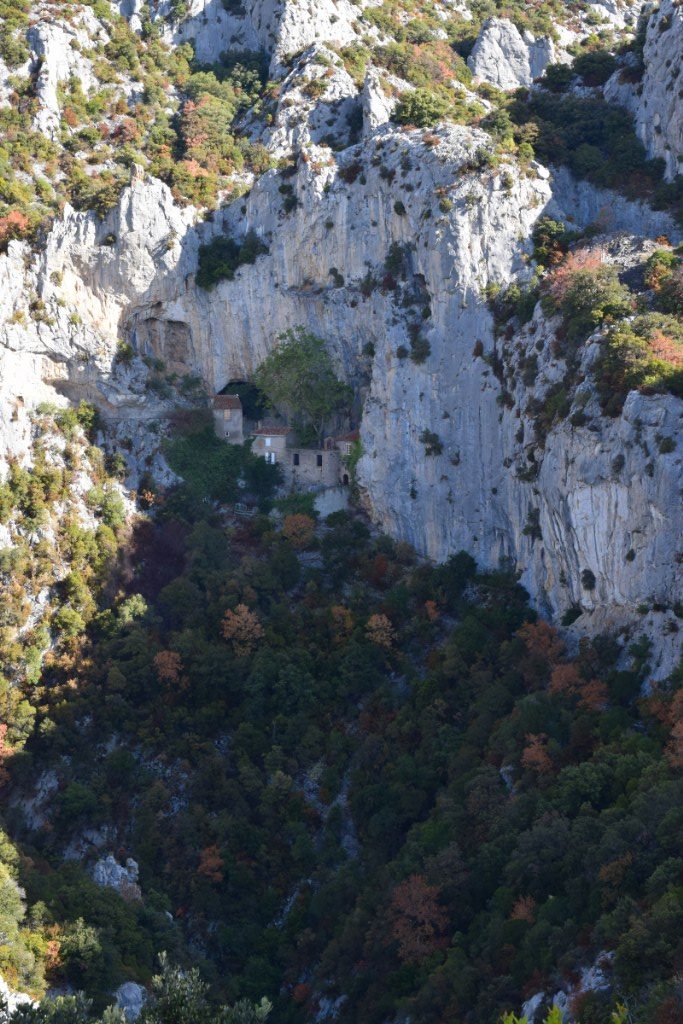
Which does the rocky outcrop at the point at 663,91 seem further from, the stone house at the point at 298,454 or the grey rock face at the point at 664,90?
the stone house at the point at 298,454

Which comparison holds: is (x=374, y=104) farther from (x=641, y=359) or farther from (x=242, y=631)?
(x=242, y=631)

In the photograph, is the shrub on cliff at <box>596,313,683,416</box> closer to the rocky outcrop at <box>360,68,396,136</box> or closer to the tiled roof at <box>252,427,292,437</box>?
the tiled roof at <box>252,427,292,437</box>

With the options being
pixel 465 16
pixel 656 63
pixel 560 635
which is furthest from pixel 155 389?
pixel 465 16

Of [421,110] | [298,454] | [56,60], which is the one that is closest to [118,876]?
[298,454]

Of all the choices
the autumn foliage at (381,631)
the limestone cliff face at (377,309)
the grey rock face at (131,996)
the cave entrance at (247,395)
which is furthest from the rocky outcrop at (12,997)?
the cave entrance at (247,395)

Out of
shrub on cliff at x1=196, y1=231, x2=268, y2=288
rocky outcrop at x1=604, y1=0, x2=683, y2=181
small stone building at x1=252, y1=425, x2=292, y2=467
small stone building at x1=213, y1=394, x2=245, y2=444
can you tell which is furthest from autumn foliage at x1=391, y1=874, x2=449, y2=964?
rocky outcrop at x1=604, y1=0, x2=683, y2=181
